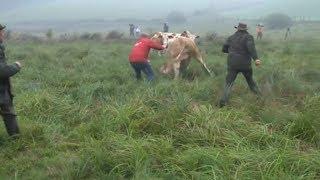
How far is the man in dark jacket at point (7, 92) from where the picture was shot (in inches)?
264

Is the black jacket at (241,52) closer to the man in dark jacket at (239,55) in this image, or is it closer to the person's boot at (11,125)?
the man in dark jacket at (239,55)

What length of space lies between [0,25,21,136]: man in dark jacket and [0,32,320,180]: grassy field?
0.70 ft

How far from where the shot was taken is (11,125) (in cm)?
714

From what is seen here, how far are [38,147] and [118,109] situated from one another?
1.45 metres

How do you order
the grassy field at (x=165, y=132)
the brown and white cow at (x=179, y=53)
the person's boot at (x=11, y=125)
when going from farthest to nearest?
the brown and white cow at (x=179, y=53)
the person's boot at (x=11, y=125)
the grassy field at (x=165, y=132)

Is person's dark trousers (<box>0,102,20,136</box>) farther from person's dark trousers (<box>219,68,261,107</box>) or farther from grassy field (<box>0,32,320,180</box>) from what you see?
person's dark trousers (<box>219,68,261,107</box>)

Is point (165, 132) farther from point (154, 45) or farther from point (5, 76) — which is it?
point (154, 45)

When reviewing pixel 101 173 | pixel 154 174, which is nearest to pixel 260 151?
pixel 154 174

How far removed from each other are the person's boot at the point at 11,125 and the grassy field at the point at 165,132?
116 millimetres

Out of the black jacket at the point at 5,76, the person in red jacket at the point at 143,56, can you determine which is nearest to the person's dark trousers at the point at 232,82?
the person in red jacket at the point at 143,56

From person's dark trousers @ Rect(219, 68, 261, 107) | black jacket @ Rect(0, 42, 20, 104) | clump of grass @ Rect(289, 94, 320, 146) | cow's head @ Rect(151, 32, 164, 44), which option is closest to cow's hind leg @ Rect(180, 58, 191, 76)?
cow's head @ Rect(151, 32, 164, 44)

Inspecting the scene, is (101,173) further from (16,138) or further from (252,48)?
(252,48)

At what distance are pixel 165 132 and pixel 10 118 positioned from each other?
2125 millimetres

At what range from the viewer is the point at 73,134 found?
7.52 m
